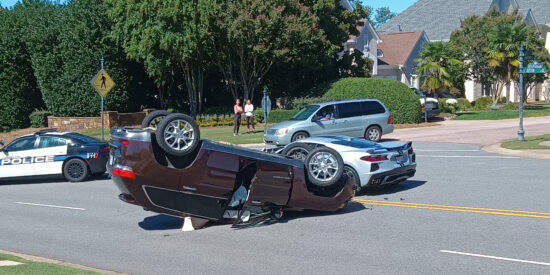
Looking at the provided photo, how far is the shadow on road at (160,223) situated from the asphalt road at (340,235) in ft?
0.06

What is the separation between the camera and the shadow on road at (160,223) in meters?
10.8

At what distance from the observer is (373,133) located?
23266 millimetres

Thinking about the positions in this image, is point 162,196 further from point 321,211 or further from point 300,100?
point 300,100

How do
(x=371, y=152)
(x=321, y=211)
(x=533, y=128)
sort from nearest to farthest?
(x=321, y=211) → (x=371, y=152) → (x=533, y=128)

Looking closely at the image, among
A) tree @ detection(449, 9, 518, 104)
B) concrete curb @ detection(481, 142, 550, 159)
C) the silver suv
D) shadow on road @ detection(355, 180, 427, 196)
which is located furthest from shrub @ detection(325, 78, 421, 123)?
shadow on road @ detection(355, 180, 427, 196)

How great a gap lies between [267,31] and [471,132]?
1173 cm

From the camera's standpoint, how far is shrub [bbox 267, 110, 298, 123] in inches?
1336

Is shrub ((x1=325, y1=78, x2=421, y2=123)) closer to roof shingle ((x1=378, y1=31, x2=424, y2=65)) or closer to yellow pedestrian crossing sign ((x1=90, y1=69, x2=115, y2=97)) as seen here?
yellow pedestrian crossing sign ((x1=90, y1=69, x2=115, y2=97))

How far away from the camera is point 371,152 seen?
12.1 m

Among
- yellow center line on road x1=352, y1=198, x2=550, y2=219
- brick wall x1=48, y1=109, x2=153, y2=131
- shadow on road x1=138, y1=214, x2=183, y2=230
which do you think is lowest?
shadow on road x1=138, y1=214, x2=183, y2=230

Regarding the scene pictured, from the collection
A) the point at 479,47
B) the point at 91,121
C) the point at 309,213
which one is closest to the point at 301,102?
the point at 91,121

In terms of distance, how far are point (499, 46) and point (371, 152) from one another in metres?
34.5

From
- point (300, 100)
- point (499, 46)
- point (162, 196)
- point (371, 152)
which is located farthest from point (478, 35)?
point (162, 196)

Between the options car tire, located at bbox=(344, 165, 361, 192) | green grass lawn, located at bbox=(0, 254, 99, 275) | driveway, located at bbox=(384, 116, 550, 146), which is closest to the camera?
green grass lawn, located at bbox=(0, 254, 99, 275)
